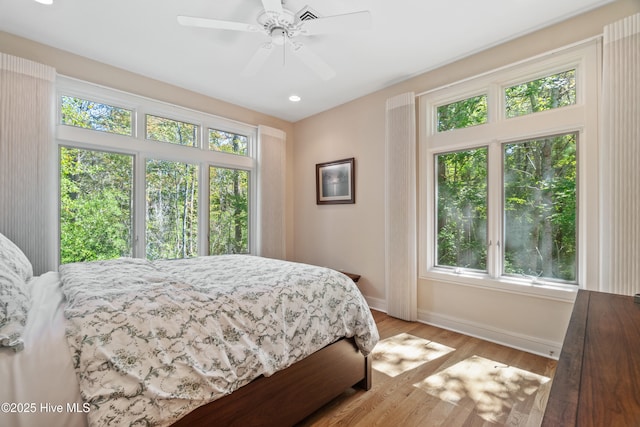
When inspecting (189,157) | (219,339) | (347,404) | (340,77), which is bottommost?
(347,404)

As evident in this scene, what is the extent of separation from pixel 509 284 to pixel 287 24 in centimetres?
305

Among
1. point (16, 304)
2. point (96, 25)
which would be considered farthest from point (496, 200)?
point (96, 25)

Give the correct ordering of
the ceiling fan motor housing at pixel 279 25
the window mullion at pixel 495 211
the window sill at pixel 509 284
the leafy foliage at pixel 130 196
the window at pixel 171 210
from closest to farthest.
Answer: the ceiling fan motor housing at pixel 279 25 → the window sill at pixel 509 284 → the window mullion at pixel 495 211 → the leafy foliage at pixel 130 196 → the window at pixel 171 210

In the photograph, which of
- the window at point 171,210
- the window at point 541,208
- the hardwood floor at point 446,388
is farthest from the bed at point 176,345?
the window at point 541,208

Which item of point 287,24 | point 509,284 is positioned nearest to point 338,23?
point 287,24

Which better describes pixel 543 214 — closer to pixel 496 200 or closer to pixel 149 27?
pixel 496 200

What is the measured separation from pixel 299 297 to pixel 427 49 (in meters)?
2.76

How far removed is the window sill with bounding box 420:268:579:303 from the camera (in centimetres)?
244

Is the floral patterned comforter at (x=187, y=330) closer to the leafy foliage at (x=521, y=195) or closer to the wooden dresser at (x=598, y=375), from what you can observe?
the wooden dresser at (x=598, y=375)

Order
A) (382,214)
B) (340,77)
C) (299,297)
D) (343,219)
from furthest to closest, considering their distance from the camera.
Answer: (343,219), (382,214), (340,77), (299,297)

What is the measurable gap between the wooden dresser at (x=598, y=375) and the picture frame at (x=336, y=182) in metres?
3.07

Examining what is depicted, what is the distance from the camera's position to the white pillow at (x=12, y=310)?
0.96 m

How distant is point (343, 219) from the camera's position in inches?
166

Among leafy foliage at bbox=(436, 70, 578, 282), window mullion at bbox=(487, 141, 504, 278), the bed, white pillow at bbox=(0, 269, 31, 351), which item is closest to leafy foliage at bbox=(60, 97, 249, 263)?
the bed
